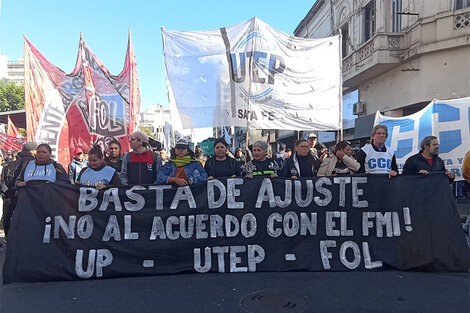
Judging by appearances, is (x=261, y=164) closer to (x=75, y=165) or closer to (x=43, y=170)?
(x=43, y=170)

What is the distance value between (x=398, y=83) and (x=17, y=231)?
43.4 ft

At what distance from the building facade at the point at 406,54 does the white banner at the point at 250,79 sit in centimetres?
765

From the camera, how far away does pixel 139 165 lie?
5195 millimetres

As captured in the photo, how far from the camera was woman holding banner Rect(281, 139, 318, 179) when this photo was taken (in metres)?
5.07

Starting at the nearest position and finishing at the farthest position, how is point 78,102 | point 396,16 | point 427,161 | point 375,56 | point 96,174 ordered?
point 96,174 < point 427,161 < point 78,102 < point 375,56 < point 396,16

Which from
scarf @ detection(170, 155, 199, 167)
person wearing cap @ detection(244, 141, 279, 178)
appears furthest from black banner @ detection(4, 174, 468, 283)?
scarf @ detection(170, 155, 199, 167)

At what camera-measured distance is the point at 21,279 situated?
13.4ft

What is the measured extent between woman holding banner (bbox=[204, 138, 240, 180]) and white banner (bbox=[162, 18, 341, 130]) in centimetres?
74

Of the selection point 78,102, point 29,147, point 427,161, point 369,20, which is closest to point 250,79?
point 427,161

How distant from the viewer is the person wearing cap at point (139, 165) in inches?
203

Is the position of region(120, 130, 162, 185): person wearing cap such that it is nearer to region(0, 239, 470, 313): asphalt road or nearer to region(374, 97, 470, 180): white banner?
region(0, 239, 470, 313): asphalt road

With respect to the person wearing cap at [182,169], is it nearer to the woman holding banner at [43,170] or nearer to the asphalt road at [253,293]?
the asphalt road at [253,293]

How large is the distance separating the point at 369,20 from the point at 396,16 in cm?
204

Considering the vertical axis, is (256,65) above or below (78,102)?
above
